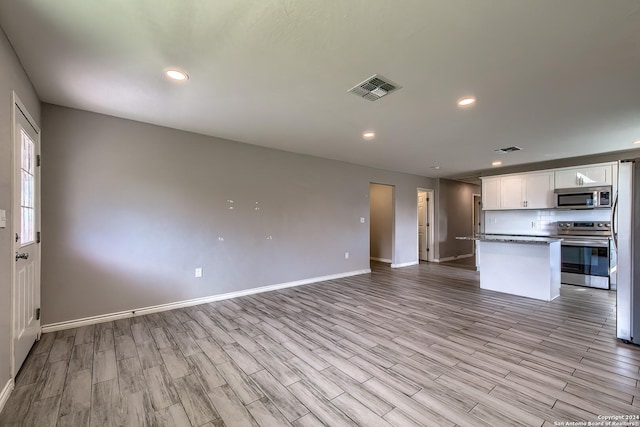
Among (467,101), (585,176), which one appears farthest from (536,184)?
(467,101)

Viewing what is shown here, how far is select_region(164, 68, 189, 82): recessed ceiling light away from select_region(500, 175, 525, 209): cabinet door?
22.3ft

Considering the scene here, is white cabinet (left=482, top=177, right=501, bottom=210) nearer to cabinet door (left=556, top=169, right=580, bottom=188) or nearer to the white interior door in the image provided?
cabinet door (left=556, top=169, right=580, bottom=188)

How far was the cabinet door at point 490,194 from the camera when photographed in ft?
20.8

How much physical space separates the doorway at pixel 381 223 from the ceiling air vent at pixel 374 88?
Answer: 15.8ft

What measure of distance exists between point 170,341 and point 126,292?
3.78ft

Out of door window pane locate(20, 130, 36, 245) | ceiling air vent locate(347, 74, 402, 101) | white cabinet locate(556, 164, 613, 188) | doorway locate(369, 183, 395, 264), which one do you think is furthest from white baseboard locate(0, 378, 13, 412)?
white cabinet locate(556, 164, 613, 188)

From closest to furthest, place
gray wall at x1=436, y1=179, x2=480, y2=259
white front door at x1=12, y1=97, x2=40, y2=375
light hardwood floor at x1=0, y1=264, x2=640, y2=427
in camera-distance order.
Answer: light hardwood floor at x1=0, y1=264, x2=640, y2=427 < white front door at x1=12, y1=97, x2=40, y2=375 < gray wall at x1=436, y1=179, x2=480, y2=259

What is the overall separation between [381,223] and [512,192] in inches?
126

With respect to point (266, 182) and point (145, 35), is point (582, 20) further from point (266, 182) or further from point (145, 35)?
point (266, 182)

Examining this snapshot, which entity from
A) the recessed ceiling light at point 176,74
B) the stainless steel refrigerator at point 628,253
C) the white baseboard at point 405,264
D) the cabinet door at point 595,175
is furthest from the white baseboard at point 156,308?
the cabinet door at point 595,175

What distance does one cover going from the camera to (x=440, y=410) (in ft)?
5.65

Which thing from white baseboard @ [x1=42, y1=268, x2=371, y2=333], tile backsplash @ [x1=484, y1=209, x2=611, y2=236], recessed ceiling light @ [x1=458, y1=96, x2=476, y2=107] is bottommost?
white baseboard @ [x1=42, y1=268, x2=371, y2=333]

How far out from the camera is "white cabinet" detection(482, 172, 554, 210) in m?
5.59

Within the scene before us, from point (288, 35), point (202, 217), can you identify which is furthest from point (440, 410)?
point (202, 217)
